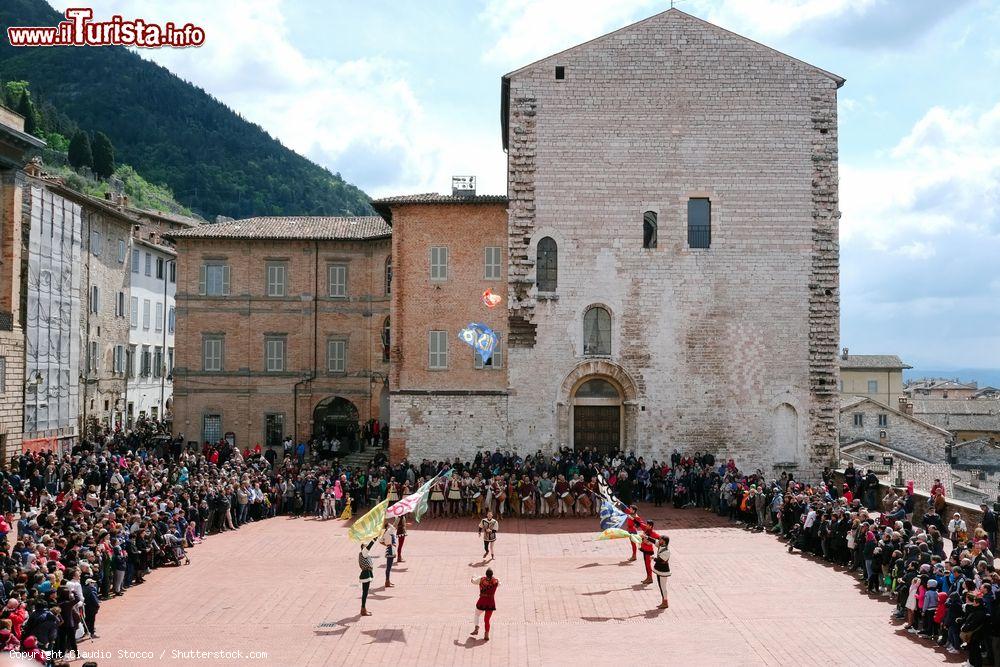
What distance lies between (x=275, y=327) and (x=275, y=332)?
23 centimetres

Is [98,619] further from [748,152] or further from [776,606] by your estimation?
[748,152]

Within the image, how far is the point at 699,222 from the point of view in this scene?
3356 centimetres

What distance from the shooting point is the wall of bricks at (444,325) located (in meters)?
33.2

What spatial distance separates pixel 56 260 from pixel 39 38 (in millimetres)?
12007

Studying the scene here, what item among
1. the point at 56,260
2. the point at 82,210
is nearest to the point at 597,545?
the point at 56,260

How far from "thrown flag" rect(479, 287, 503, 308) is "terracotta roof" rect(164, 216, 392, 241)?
28.2 ft

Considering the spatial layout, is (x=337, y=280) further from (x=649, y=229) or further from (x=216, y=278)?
(x=649, y=229)

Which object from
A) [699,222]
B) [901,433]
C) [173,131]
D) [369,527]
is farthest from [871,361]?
[173,131]

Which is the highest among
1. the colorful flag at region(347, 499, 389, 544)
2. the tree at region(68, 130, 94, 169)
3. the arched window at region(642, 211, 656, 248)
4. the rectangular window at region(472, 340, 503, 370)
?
the tree at region(68, 130, 94, 169)

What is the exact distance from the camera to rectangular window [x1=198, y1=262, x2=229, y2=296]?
41.0 m

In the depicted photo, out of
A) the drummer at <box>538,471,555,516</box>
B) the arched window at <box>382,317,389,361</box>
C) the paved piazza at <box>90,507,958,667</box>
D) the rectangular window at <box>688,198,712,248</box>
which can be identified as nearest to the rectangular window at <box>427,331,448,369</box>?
the drummer at <box>538,471,555,516</box>

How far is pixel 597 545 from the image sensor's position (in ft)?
77.4

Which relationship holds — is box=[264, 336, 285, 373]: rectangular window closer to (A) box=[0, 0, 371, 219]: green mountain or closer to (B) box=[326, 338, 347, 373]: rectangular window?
(B) box=[326, 338, 347, 373]: rectangular window

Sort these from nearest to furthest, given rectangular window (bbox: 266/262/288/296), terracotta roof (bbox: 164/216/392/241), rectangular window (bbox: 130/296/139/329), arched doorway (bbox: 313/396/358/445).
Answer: terracotta roof (bbox: 164/216/392/241)
rectangular window (bbox: 266/262/288/296)
arched doorway (bbox: 313/396/358/445)
rectangular window (bbox: 130/296/139/329)
